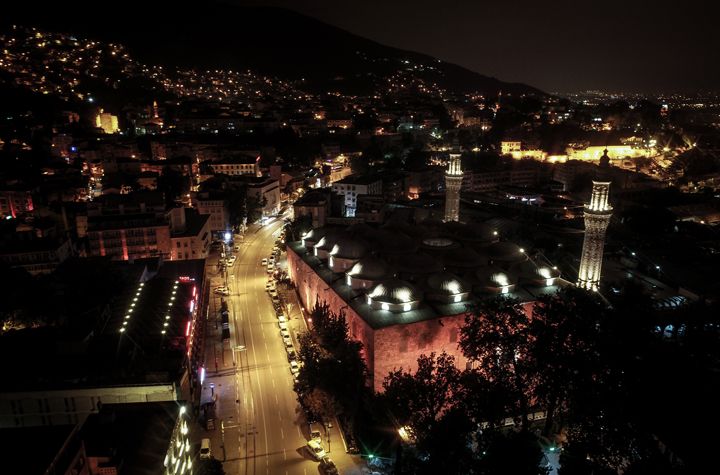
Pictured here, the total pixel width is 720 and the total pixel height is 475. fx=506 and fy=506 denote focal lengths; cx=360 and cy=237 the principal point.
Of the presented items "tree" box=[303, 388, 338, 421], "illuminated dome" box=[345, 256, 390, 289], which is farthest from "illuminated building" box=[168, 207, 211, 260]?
"tree" box=[303, 388, 338, 421]

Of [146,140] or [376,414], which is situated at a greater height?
[146,140]

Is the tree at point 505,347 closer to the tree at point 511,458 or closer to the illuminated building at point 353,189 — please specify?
the tree at point 511,458

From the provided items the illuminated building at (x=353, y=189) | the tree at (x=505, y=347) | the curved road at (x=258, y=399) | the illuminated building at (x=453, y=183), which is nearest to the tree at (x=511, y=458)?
the tree at (x=505, y=347)

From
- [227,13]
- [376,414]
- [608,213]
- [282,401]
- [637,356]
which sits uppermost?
[227,13]

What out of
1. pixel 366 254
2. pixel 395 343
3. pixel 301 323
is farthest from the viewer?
pixel 301 323

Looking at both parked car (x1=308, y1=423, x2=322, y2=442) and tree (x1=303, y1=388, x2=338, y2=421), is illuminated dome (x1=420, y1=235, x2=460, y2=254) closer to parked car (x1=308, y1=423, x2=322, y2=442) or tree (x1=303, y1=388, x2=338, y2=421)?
tree (x1=303, y1=388, x2=338, y2=421)

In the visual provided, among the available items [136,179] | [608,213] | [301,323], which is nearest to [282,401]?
[301,323]

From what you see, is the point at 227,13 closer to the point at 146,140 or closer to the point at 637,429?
the point at 146,140
